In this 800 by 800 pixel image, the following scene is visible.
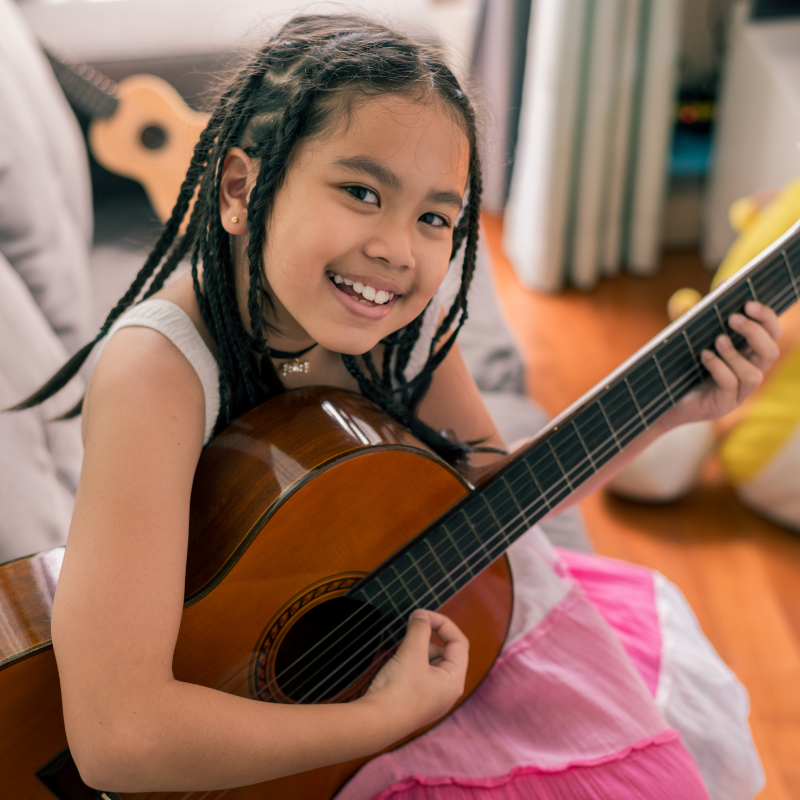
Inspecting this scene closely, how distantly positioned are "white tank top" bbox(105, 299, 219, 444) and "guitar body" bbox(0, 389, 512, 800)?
1.8 inches

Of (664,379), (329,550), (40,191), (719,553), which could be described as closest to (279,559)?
(329,550)

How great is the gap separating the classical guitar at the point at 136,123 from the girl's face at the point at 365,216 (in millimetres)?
1208

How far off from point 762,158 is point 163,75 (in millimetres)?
1684

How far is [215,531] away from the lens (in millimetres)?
758

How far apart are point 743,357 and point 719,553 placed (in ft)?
3.07

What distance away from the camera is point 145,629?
646mm

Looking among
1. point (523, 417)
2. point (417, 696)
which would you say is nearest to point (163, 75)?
point (523, 417)

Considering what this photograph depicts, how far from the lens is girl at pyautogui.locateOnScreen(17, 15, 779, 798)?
2.12ft

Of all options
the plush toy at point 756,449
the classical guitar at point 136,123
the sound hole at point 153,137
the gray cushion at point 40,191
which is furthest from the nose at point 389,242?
the sound hole at point 153,137

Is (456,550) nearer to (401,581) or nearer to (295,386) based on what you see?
(401,581)

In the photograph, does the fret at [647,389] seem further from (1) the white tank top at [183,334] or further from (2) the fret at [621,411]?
(1) the white tank top at [183,334]

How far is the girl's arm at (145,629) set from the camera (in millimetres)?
633

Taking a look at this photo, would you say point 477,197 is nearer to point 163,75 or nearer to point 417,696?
point 417,696

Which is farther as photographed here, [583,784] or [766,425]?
[766,425]
